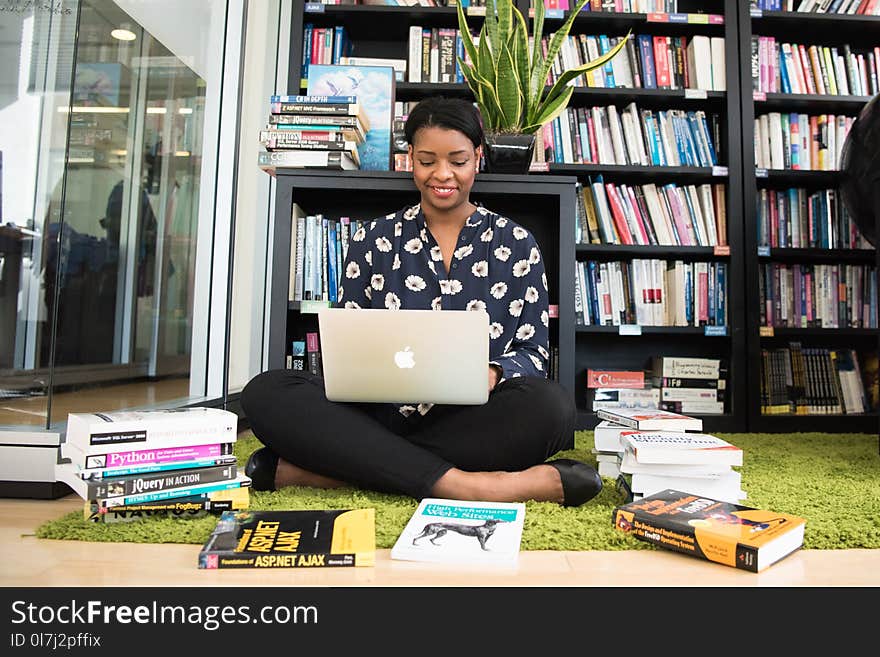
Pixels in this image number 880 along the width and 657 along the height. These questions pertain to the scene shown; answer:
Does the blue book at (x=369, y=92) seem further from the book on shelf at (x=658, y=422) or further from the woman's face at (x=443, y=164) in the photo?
the book on shelf at (x=658, y=422)

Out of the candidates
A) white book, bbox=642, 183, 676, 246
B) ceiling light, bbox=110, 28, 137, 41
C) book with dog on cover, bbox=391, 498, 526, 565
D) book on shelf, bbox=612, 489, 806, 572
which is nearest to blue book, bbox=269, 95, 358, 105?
ceiling light, bbox=110, 28, 137, 41

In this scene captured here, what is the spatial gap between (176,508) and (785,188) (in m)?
2.76

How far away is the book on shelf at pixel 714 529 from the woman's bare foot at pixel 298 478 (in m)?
0.56

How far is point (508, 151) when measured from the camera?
1.78m

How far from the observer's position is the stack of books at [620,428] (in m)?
1.38

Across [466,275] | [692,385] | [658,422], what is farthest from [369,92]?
[692,385]

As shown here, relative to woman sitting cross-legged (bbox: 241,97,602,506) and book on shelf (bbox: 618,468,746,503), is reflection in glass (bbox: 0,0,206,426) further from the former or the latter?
book on shelf (bbox: 618,468,746,503)

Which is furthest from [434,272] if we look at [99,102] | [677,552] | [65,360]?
[99,102]

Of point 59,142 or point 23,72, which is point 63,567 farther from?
point 23,72

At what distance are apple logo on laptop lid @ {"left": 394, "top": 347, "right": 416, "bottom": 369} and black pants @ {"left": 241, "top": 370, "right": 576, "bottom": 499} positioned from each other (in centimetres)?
19

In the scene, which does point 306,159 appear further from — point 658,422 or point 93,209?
point 658,422

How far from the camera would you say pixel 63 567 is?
0.86 m

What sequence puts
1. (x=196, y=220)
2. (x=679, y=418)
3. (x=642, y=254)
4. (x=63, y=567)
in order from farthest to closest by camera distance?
1. (x=642, y=254)
2. (x=196, y=220)
3. (x=679, y=418)
4. (x=63, y=567)
